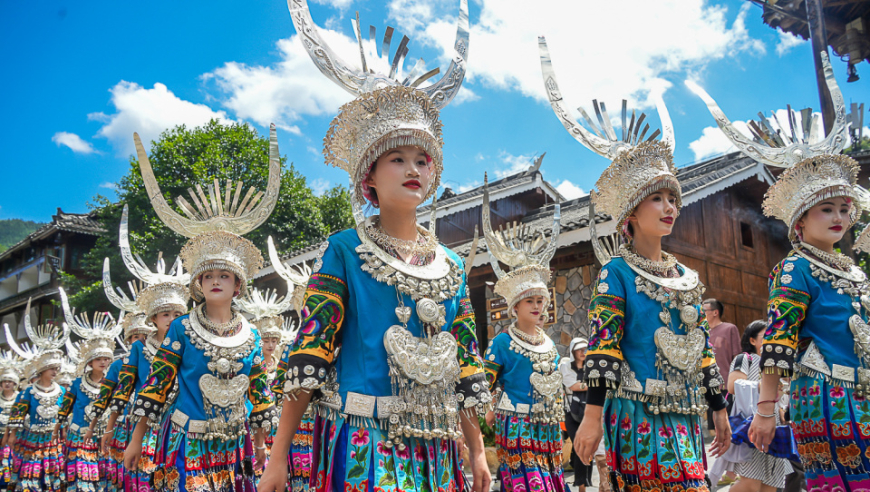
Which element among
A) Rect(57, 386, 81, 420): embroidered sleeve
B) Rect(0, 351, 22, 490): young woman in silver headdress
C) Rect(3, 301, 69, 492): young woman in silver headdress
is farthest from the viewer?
Rect(0, 351, 22, 490): young woman in silver headdress

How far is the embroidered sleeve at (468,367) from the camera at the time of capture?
117 inches

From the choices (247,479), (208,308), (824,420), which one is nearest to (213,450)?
(247,479)

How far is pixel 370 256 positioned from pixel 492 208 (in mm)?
15026

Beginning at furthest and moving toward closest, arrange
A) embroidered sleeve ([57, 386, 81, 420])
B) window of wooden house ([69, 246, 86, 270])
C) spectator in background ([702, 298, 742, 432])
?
window of wooden house ([69, 246, 86, 270]), embroidered sleeve ([57, 386, 81, 420]), spectator in background ([702, 298, 742, 432])

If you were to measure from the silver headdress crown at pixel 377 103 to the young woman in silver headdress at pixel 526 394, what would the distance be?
306 cm

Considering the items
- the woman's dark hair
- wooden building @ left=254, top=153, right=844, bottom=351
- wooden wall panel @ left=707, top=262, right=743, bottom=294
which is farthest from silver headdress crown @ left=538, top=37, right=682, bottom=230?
wooden wall panel @ left=707, top=262, right=743, bottom=294

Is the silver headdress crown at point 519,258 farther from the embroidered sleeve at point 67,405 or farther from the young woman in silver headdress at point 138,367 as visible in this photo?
the embroidered sleeve at point 67,405

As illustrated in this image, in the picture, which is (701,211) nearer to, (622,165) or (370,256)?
(622,165)

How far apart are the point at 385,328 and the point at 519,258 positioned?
454cm

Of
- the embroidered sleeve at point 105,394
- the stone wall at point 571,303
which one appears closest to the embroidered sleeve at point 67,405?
the embroidered sleeve at point 105,394

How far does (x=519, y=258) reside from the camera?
7230mm

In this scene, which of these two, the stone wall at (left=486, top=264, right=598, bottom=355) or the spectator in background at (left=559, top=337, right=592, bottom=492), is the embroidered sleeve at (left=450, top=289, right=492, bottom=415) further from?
the stone wall at (left=486, top=264, right=598, bottom=355)

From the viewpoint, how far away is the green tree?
2194 centimetres

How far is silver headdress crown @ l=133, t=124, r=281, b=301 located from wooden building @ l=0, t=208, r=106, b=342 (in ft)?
97.9
